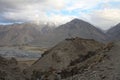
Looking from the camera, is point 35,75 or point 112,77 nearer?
point 112,77

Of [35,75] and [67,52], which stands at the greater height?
[67,52]

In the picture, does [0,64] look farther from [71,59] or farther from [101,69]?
[101,69]

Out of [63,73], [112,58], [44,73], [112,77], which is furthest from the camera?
[44,73]

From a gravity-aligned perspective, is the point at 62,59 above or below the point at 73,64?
above

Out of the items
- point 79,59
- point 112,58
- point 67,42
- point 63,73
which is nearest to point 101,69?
point 112,58

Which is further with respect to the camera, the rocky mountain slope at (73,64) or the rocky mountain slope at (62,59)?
the rocky mountain slope at (62,59)

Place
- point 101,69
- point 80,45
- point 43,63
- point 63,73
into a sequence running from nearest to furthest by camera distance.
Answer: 1. point 101,69
2. point 63,73
3. point 43,63
4. point 80,45

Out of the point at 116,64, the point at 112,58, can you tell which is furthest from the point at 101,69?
the point at 112,58

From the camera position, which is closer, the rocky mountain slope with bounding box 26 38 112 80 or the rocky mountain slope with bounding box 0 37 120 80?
the rocky mountain slope with bounding box 0 37 120 80

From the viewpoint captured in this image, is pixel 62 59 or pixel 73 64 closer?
pixel 73 64
